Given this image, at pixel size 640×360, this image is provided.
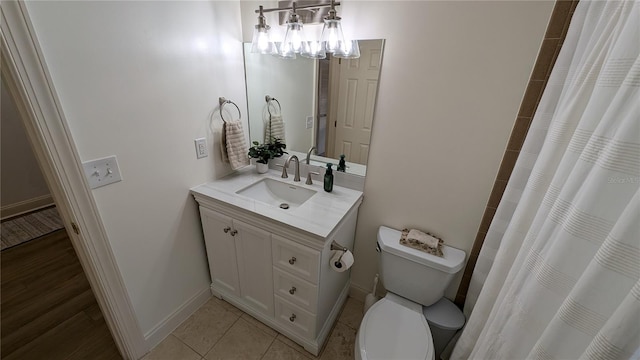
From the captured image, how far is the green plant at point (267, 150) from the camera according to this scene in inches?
66.1

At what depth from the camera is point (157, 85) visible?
116 centimetres

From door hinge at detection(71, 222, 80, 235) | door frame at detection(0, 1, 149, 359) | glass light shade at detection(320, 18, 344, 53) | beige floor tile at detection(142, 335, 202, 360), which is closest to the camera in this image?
door frame at detection(0, 1, 149, 359)

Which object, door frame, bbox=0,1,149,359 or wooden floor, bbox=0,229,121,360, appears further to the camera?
wooden floor, bbox=0,229,121,360

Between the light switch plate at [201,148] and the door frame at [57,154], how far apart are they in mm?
537

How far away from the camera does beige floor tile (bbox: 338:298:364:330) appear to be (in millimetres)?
1638

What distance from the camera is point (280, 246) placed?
1.26 meters

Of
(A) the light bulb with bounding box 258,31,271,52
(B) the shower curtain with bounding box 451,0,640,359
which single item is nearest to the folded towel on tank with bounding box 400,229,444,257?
(B) the shower curtain with bounding box 451,0,640,359

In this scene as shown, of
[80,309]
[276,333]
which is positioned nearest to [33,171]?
[80,309]

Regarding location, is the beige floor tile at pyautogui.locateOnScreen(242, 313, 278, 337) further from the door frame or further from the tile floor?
the door frame

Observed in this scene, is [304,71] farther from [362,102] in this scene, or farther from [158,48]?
[158,48]

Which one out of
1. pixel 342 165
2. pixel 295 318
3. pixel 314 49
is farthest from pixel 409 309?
pixel 314 49

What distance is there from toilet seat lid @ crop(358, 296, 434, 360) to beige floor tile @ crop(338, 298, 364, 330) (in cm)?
48

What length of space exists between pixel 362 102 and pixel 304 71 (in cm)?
46

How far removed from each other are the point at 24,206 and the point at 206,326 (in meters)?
2.80
